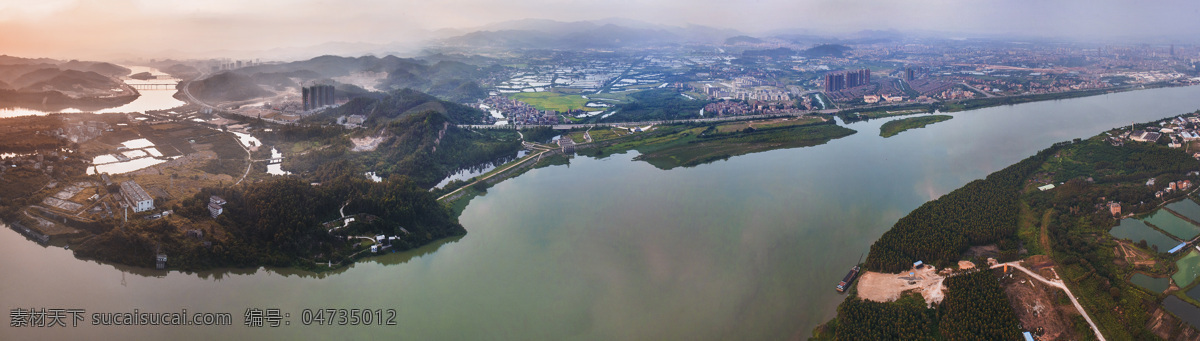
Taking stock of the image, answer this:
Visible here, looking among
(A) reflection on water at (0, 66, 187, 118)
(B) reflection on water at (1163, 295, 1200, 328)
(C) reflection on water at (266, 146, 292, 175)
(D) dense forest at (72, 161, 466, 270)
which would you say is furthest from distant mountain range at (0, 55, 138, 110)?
(B) reflection on water at (1163, 295, 1200, 328)

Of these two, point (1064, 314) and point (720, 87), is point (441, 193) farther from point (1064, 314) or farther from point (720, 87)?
point (720, 87)

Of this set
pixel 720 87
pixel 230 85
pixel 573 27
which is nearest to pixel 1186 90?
pixel 720 87

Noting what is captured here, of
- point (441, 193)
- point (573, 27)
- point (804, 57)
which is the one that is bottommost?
point (441, 193)

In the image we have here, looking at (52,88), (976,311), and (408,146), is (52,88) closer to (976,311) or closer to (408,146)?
(408,146)

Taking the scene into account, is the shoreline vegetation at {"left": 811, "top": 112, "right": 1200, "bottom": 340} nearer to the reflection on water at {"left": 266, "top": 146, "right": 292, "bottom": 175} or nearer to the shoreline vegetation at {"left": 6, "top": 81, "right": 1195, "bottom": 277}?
the shoreline vegetation at {"left": 6, "top": 81, "right": 1195, "bottom": 277}

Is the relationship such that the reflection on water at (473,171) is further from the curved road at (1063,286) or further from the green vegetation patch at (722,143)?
the curved road at (1063,286)

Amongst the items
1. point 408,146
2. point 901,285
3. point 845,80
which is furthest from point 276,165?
point 845,80
